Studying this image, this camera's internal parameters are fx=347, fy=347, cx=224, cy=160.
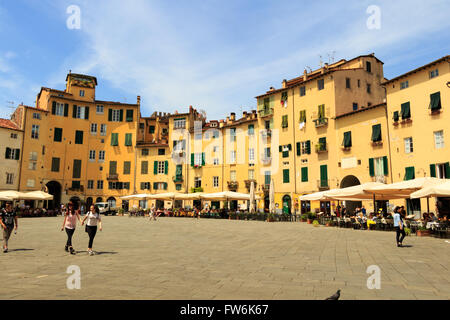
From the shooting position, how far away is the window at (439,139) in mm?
25650

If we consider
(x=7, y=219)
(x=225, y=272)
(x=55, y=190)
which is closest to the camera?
(x=225, y=272)

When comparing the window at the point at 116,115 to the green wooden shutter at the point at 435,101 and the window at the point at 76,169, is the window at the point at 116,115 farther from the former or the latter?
the green wooden shutter at the point at 435,101

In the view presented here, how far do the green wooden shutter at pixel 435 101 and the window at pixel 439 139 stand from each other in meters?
1.86

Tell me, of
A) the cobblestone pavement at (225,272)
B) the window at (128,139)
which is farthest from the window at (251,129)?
the cobblestone pavement at (225,272)

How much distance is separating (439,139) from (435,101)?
2875 mm

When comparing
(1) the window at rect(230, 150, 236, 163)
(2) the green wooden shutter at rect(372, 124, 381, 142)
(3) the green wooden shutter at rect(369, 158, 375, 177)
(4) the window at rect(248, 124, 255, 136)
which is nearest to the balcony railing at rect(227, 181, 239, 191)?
(1) the window at rect(230, 150, 236, 163)

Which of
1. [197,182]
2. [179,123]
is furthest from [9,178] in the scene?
[197,182]

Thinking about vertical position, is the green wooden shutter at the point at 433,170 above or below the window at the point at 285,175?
below

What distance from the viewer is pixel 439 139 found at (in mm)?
25859

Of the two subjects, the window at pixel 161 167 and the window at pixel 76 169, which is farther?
the window at pixel 161 167

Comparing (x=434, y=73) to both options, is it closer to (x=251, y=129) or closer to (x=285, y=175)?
(x=285, y=175)

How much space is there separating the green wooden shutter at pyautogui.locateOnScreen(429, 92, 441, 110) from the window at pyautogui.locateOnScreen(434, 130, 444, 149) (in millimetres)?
1865

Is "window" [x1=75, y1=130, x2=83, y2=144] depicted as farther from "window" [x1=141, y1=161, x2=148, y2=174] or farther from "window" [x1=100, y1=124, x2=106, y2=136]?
"window" [x1=141, y1=161, x2=148, y2=174]
